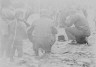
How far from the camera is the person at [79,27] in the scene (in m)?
8.81

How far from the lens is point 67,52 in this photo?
809cm

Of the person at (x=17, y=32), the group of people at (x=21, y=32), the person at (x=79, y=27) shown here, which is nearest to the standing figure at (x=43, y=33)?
the group of people at (x=21, y=32)

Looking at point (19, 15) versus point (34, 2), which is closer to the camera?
point (19, 15)

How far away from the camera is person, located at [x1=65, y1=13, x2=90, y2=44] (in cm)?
881

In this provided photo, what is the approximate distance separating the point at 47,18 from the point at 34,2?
7278mm

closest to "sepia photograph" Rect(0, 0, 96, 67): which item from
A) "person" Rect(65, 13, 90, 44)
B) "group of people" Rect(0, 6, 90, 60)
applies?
A: "group of people" Rect(0, 6, 90, 60)

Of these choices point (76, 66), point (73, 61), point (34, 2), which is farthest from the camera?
point (34, 2)

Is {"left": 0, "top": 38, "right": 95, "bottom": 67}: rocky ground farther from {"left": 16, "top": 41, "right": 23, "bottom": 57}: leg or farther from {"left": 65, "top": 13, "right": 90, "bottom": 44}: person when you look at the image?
{"left": 65, "top": 13, "right": 90, "bottom": 44}: person

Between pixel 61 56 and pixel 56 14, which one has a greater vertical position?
pixel 56 14

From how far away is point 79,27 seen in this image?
8.87 metres

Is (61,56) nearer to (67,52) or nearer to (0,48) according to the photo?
(67,52)

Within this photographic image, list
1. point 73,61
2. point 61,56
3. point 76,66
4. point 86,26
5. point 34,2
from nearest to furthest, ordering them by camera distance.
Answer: point 76,66, point 73,61, point 61,56, point 86,26, point 34,2

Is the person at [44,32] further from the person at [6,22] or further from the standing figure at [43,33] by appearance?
the person at [6,22]

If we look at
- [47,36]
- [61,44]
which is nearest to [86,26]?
[61,44]
